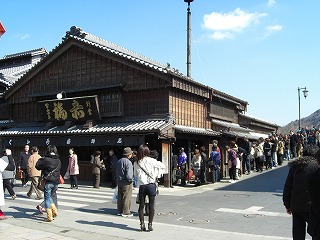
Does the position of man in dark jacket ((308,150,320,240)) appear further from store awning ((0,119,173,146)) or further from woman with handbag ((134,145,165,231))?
store awning ((0,119,173,146))

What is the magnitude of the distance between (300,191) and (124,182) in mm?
5449

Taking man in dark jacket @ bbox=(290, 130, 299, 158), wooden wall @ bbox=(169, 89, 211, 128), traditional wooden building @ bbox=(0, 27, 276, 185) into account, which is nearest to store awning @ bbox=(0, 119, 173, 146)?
traditional wooden building @ bbox=(0, 27, 276, 185)

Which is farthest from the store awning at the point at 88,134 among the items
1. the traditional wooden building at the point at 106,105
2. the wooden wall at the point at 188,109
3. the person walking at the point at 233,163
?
the person walking at the point at 233,163

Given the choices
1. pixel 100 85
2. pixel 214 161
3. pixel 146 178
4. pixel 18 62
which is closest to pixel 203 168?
pixel 214 161

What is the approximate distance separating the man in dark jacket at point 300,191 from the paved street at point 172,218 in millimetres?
1941

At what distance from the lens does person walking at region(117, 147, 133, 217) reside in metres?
9.82

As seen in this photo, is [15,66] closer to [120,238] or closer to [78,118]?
[78,118]

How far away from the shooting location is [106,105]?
20.0m

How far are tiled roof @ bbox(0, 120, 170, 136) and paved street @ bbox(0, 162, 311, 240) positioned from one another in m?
3.53

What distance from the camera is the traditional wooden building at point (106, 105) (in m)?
17.9

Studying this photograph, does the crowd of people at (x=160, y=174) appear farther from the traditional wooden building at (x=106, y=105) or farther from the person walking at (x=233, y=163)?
the traditional wooden building at (x=106, y=105)

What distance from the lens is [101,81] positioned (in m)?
20.2

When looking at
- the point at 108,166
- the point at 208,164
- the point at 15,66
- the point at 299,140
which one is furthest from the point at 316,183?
the point at 15,66

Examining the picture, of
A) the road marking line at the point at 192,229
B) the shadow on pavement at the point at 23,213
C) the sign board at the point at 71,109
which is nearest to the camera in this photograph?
the road marking line at the point at 192,229
